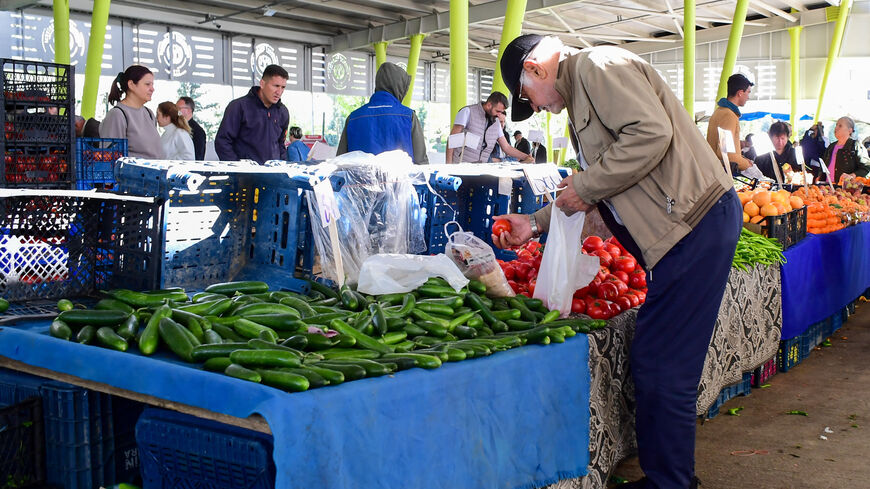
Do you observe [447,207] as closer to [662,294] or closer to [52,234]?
[662,294]

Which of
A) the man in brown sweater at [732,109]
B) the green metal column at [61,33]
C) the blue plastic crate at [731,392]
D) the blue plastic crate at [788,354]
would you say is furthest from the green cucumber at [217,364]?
the green metal column at [61,33]

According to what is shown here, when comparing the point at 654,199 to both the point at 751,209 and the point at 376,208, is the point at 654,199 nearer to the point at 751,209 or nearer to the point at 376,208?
the point at 376,208

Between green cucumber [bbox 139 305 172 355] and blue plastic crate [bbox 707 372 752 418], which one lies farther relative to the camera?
blue plastic crate [bbox 707 372 752 418]

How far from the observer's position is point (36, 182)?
12.7 feet

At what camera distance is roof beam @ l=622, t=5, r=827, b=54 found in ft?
71.8

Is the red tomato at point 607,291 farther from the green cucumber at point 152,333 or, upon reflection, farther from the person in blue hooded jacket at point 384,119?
the person in blue hooded jacket at point 384,119

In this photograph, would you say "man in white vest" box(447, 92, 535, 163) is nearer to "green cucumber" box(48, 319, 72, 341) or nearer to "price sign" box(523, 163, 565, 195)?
"price sign" box(523, 163, 565, 195)

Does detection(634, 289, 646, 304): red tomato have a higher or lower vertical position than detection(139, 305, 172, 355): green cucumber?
lower

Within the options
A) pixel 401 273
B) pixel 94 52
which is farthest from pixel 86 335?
pixel 94 52

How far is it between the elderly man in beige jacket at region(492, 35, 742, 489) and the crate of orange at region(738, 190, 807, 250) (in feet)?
8.01

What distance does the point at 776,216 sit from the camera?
5090mm

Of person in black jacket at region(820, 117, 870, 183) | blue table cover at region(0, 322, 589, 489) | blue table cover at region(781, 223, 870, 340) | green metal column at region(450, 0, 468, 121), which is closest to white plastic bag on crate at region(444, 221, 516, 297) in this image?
blue table cover at region(0, 322, 589, 489)

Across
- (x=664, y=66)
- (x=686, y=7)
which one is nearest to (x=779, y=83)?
(x=664, y=66)

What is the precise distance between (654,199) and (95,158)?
381 centimetres
